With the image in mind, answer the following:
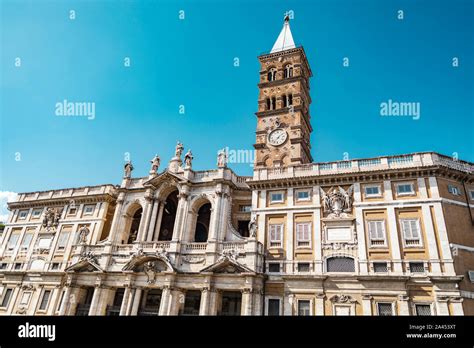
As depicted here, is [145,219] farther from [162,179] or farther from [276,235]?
[276,235]

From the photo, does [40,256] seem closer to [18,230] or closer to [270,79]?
[18,230]

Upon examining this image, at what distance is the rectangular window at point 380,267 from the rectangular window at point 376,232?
1451 millimetres

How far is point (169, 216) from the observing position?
35.7 metres

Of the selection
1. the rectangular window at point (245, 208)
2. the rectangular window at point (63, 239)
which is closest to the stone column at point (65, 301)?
the rectangular window at point (63, 239)

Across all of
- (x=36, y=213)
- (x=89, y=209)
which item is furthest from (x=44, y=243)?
(x=89, y=209)

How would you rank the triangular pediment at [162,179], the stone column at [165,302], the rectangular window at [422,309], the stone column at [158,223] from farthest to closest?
the triangular pediment at [162,179]
the stone column at [158,223]
the stone column at [165,302]
the rectangular window at [422,309]

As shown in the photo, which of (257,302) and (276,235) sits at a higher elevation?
(276,235)

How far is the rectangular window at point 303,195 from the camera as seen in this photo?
29027 mm

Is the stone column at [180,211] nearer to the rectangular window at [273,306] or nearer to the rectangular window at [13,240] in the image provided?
the rectangular window at [273,306]

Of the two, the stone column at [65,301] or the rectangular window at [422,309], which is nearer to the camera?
the rectangular window at [422,309]

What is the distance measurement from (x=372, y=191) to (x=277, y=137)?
14850 millimetres

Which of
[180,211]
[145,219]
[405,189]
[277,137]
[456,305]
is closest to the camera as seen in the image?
[456,305]

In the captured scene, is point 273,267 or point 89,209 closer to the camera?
point 273,267

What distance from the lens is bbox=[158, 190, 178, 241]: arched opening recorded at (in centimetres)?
3481
